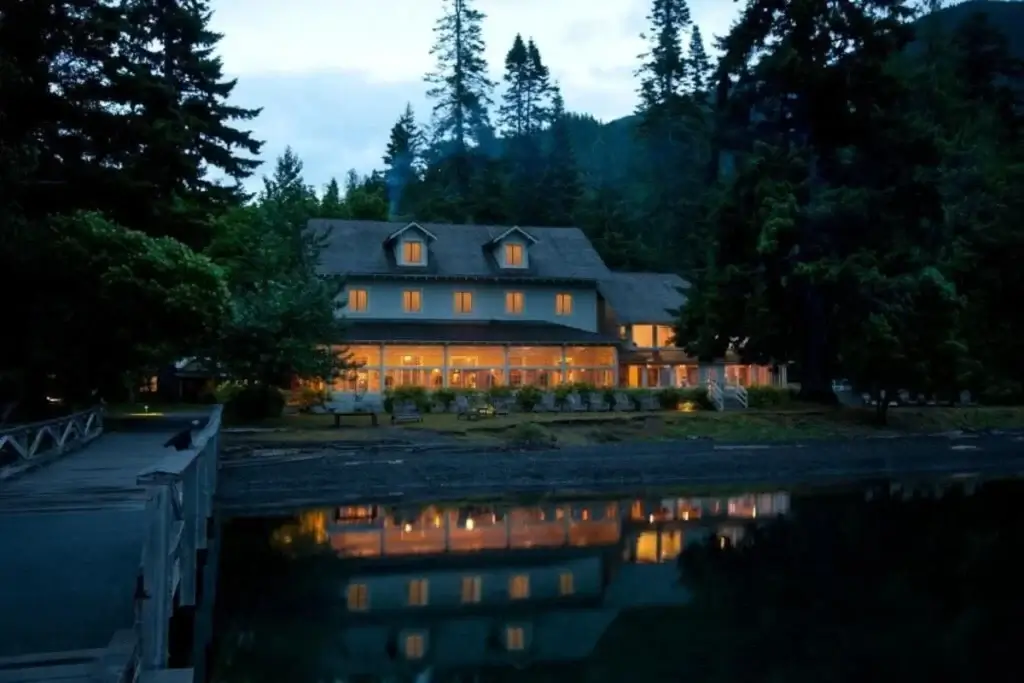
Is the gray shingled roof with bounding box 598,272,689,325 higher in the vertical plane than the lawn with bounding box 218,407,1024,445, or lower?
higher

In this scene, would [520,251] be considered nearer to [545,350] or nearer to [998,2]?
[545,350]

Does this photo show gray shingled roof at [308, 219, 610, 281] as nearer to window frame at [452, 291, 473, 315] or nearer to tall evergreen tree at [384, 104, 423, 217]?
window frame at [452, 291, 473, 315]

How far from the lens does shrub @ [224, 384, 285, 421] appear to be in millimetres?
35312

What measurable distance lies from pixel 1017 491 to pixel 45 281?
26.3 m

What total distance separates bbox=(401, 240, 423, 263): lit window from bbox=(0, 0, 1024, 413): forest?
4.92 m

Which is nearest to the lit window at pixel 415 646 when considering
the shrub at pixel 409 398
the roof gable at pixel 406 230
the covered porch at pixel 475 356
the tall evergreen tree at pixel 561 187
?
the shrub at pixel 409 398

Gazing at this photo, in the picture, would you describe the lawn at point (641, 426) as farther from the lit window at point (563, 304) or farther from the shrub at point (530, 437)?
the lit window at point (563, 304)

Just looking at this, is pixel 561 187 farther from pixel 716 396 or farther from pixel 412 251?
pixel 716 396

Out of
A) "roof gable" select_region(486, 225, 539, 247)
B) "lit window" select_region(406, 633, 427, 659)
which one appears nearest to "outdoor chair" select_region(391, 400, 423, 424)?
"roof gable" select_region(486, 225, 539, 247)

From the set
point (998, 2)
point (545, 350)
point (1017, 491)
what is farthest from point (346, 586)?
point (998, 2)

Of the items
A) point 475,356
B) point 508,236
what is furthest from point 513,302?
point 475,356

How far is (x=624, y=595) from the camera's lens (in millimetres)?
15828

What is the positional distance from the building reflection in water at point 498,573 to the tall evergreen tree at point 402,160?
190 feet

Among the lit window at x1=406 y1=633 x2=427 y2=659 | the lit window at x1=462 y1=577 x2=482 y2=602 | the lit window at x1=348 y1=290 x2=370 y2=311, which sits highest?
the lit window at x1=348 y1=290 x2=370 y2=311
